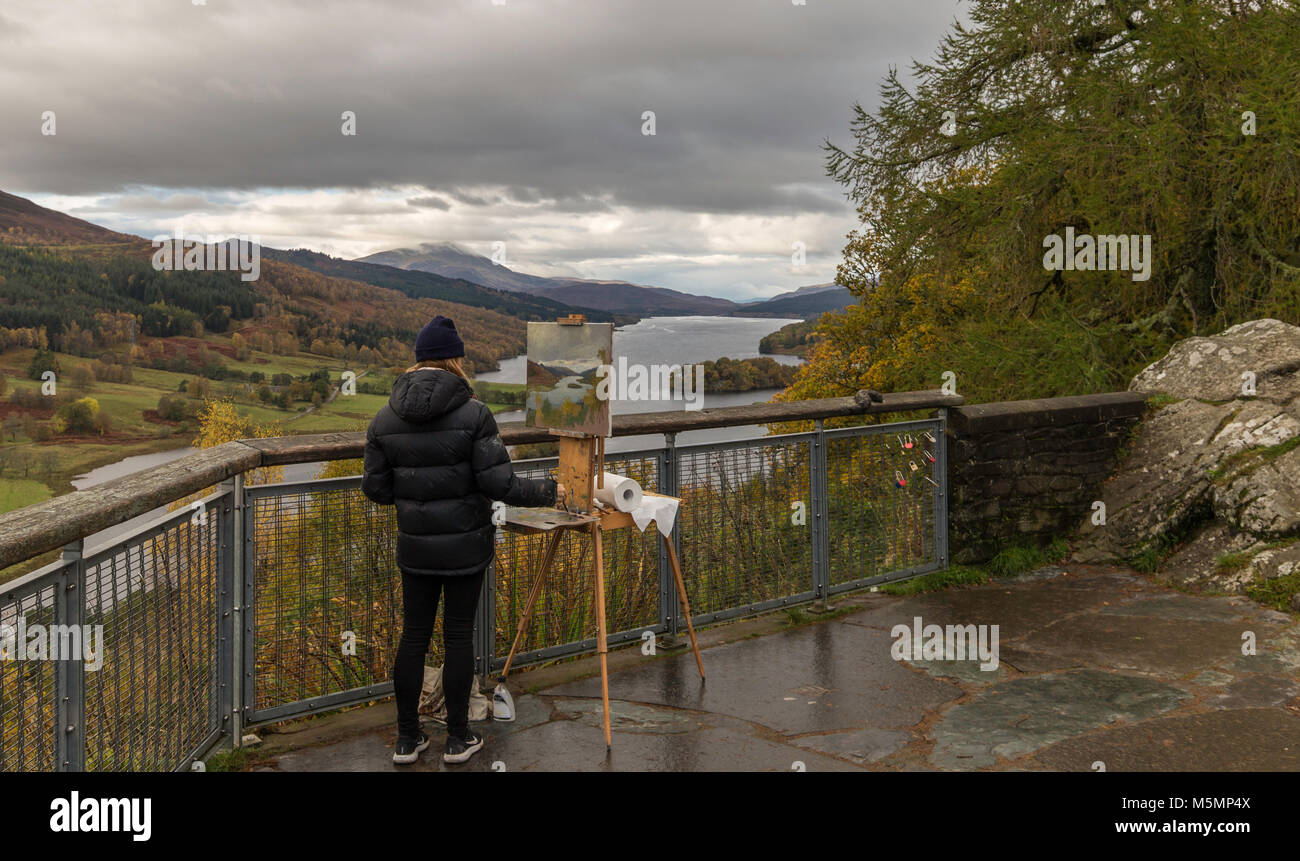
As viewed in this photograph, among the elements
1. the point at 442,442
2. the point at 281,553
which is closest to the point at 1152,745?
the point at 442,442

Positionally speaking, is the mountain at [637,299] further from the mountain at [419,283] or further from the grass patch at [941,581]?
the grass patch at [941,581]

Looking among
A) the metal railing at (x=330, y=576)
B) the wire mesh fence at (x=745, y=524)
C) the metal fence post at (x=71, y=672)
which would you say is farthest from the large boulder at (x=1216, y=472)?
the metal fence post at (x=71, y=672)

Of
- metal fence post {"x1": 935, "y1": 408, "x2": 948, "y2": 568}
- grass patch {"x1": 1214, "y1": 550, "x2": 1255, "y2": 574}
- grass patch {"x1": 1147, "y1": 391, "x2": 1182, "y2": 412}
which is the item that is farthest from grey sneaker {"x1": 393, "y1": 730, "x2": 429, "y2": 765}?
grass patch {"x1": 1147, "y1": 391, "x2": 1182, "y2": 412}

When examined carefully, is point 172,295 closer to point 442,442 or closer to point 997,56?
point 997,56

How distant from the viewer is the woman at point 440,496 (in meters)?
4.18

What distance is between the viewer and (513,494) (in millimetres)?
4332

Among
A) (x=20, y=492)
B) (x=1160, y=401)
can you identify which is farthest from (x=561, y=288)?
(x=1160, y=401)

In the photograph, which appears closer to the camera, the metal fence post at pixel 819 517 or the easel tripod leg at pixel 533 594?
Result: the easel tripod leg at pixel 533 594

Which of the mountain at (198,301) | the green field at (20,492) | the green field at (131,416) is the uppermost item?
the mountain at (198,301)

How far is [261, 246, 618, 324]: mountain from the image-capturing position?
204 ft

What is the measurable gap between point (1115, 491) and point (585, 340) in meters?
5.70

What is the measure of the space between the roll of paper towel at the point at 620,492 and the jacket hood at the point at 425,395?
107 cm

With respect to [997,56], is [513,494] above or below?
below

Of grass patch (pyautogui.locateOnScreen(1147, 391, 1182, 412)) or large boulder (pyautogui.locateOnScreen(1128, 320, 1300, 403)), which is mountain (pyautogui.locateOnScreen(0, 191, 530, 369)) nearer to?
large boulder (pyautogui.locateOnScreen(1128, 320, 1300, 403))
